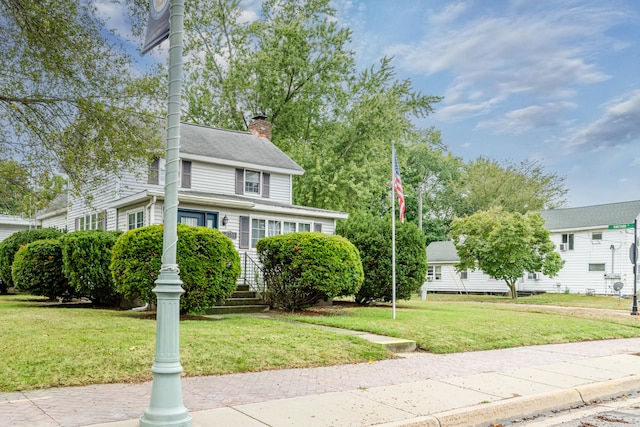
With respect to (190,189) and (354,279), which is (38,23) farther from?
(190,189)

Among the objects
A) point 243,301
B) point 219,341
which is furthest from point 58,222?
point 219,341

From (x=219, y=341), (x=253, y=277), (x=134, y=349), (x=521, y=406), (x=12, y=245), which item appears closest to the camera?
(x=521, y=406)

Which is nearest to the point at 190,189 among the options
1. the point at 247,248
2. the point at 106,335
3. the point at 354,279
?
the point at 247,248

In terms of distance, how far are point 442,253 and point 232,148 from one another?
992 inches

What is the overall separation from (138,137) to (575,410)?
9.69 metres

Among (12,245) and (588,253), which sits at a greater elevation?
(12,245)

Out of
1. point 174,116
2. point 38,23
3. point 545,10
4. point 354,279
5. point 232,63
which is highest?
point 232,63

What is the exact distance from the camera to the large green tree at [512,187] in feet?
172

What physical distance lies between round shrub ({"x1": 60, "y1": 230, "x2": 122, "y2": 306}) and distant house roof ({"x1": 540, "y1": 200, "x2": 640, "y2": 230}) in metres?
32.5

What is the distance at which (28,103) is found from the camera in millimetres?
11047

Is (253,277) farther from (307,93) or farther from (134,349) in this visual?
(307,93)

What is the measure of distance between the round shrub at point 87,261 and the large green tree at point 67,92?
355cm

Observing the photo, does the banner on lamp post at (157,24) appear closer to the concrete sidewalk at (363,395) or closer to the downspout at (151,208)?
the concrete sidewalk at (363,395)

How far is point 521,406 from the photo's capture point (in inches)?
258
